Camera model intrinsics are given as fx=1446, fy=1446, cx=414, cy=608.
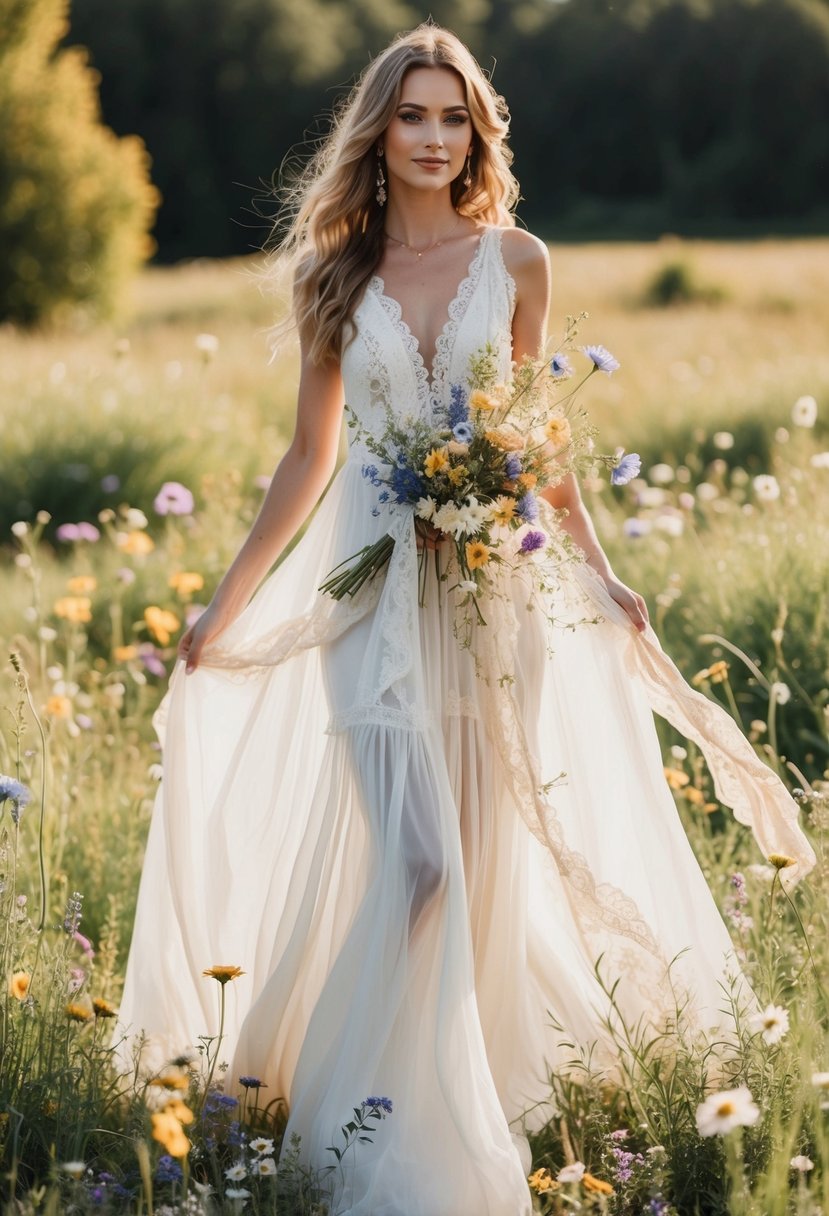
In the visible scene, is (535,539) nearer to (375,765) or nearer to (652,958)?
(375,765)

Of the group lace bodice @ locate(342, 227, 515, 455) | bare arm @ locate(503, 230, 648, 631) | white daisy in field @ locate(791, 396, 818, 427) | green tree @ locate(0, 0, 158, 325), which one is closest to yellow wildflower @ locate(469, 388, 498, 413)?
lace bodice @ locate(342, 227, 515, 455)

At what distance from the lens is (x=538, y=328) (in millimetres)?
3318

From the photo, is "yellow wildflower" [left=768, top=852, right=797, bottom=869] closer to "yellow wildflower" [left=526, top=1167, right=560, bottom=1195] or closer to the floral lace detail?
"yellow wildflower" [left=526, top=1167, right=560, bottom=1195]

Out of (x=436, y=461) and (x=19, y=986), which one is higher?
(x=436, y=461)

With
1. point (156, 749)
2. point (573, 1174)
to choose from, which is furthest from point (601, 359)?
point (156, 749)

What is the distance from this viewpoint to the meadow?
2.80 meters

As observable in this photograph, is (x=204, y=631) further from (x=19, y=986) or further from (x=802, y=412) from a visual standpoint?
(x=802, y=412)

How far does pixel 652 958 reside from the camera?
3.25 meters

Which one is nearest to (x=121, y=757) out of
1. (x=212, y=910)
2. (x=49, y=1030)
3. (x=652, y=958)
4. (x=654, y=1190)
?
(x=212, y=910)

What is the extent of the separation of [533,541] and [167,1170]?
4.38 ft

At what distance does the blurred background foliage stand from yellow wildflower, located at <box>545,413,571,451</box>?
135 feet

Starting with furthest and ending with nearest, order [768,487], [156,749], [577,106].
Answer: [577,106]
[768,487]
[156,749]

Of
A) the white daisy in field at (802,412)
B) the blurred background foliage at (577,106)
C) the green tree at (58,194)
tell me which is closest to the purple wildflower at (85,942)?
the white daisy in field at (802,412)

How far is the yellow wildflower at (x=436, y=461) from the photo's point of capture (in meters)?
2.81
